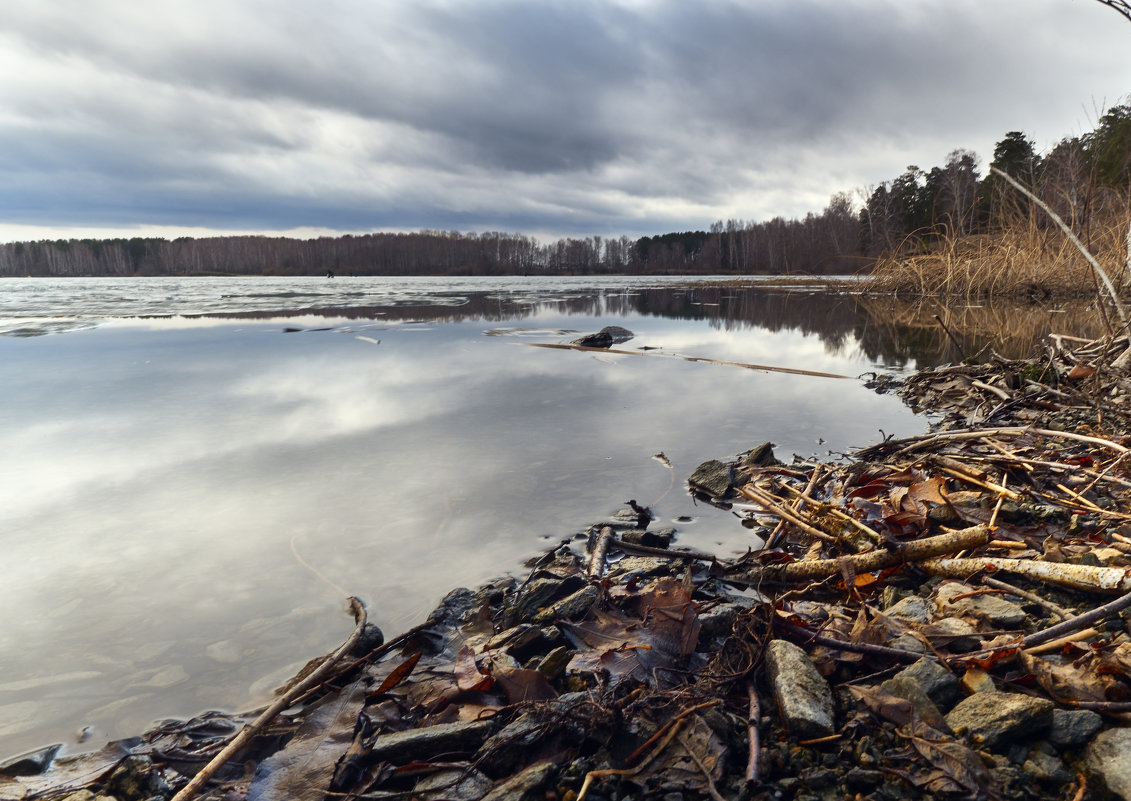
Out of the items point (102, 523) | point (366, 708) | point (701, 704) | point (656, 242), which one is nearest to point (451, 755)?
point (366, 708)

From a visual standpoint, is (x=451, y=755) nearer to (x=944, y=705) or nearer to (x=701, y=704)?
(x=701, y=704)

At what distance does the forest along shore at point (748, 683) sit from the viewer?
1.46 metres

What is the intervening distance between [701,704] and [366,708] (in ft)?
3.56

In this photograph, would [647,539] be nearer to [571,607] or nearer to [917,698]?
[571,607]

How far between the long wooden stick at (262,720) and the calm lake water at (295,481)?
186mm

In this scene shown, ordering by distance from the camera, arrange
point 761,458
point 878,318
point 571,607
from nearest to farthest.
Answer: point 571,607 < point 761,458 < point 878,318

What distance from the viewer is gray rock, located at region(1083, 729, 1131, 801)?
1.28 meters

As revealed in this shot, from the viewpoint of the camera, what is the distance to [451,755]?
66.4 inches

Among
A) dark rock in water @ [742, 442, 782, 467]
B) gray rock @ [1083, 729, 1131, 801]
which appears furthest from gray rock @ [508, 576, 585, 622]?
dark rock in water @ [742, 442, 782, 467]

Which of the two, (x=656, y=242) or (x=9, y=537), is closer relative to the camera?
(x=9, y=537)

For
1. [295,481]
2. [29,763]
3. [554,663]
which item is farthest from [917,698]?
[295,481]

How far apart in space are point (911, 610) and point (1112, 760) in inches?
29.9

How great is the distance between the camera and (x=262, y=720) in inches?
72.1

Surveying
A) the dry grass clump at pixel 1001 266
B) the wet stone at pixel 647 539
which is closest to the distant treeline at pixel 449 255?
the dry grass clump at pixel 1001 266
